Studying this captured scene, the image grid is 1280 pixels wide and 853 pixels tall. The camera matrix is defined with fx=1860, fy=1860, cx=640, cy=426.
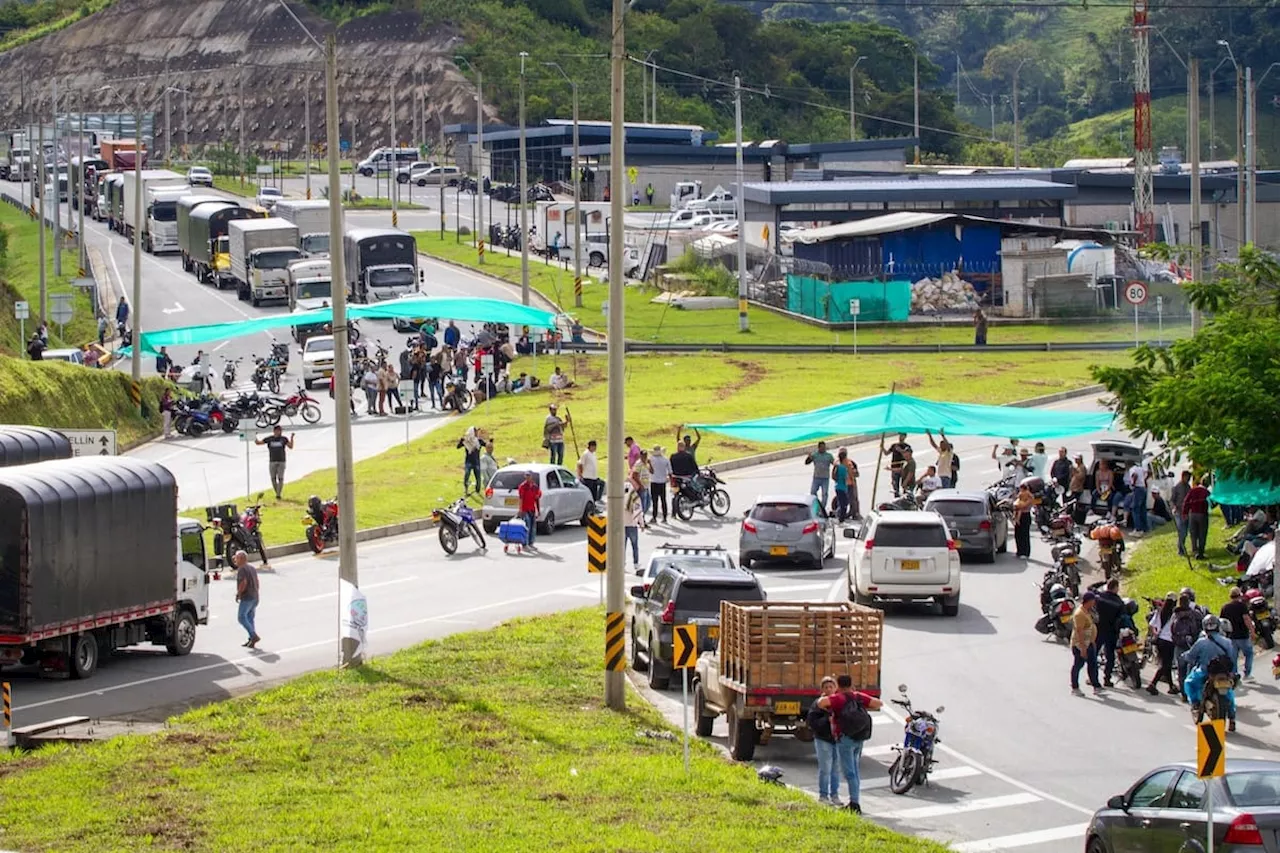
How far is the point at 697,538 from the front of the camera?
36031mm

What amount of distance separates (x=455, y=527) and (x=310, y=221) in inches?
2095

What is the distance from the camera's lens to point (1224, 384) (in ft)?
87.5

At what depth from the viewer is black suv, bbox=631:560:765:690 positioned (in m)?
23.1

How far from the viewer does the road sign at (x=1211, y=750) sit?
12953 mm

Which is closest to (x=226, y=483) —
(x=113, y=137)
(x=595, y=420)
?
(x=595, y=420)

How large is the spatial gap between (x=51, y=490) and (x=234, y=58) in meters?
182

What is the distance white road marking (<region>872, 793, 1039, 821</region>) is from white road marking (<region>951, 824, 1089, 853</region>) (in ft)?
3.16

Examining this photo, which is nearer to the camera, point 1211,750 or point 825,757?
point 1211,750

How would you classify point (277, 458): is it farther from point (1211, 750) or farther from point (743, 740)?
point (1211, 750)

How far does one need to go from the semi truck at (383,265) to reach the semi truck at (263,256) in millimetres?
3275

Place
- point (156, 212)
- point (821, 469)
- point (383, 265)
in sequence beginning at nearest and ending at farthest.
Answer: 1. point (821, 469)
2. point (383, 265)
3. point (156, 212)

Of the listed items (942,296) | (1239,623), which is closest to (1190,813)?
(1239,623)

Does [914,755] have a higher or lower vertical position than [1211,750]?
lower

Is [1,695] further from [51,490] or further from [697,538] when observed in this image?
[697,538]
